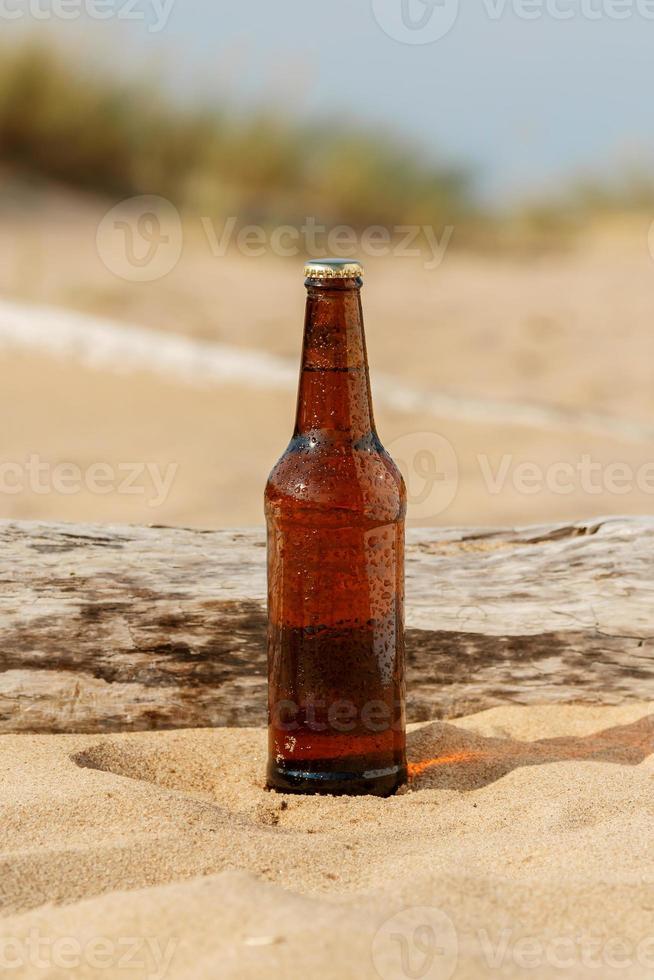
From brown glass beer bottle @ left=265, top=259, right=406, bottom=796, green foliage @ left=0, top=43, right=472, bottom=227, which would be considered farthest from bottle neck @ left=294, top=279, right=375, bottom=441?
green foliage @ left=0, top=43, right=472, bottom=227

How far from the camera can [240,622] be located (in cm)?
292

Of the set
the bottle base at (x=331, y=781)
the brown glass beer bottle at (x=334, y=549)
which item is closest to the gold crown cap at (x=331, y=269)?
the brown glass beer bottle at (x=334, y=549)

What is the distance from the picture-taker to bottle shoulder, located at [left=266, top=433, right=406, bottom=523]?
8.20 ft

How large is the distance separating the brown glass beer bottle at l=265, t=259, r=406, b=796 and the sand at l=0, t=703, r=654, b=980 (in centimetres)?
18

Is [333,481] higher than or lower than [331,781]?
higher

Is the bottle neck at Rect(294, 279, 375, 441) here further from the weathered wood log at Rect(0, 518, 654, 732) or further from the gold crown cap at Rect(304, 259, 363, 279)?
the weathered wood log at Rect(0, 518, 654, 732)

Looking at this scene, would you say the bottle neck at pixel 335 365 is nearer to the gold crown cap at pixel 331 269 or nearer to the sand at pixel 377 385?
the gold crown cap at pixel 331 269

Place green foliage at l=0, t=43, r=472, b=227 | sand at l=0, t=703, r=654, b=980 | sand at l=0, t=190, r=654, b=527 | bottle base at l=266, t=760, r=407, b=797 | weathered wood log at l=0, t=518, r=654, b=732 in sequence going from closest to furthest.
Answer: sand at l=0, t=703, r=654, b=980, bottle base at l=266, t=760, r=407, b=797, weathered wood log at l=0, t=518, r=654, b=732, sand at l=0, t=190, r=654, b=527, green foliage at l=0, t=43, r=472, b=227

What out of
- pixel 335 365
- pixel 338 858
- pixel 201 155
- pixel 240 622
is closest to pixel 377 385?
pixel 240 622

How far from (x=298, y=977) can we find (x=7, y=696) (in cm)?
133

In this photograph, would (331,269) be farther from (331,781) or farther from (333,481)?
(331,781)

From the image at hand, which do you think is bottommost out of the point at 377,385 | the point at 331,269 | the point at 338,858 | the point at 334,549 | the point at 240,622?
the point at 338,858

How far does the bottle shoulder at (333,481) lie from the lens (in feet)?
8.20

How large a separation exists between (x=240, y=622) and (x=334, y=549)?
49 cm
